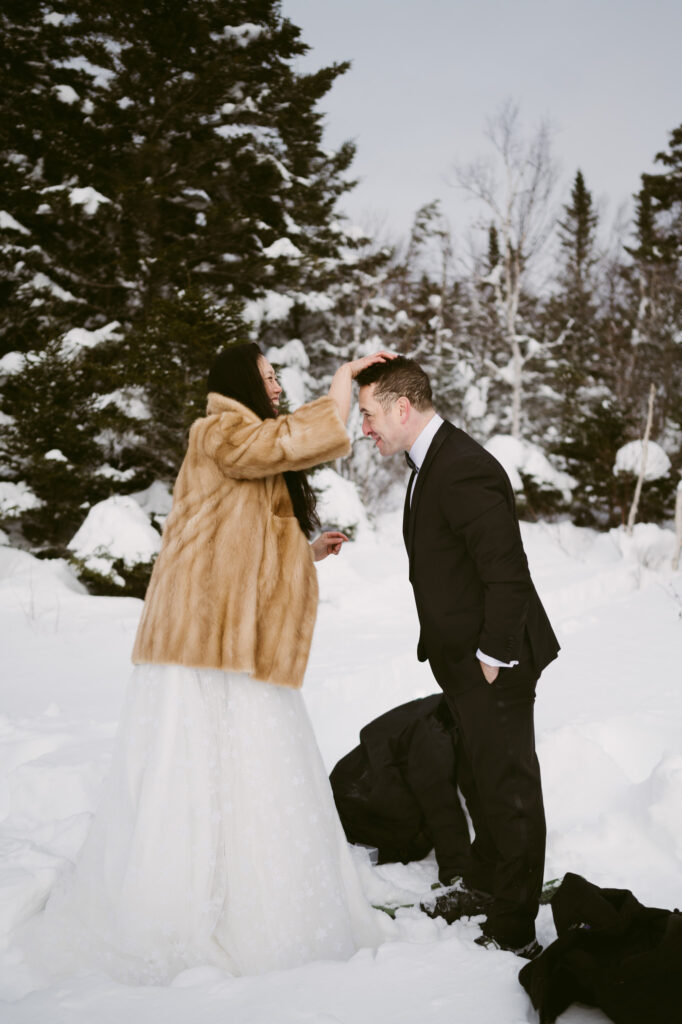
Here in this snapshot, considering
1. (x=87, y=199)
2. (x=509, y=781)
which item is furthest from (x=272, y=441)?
(x=87, y=199)

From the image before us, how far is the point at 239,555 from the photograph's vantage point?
2338 millimetres

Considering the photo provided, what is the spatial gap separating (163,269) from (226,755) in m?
10.3

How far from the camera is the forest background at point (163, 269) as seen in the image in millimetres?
9719

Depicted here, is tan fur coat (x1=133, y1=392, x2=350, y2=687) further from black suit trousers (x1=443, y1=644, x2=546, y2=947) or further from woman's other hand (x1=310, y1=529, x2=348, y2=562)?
black suit trousers (x1=443, y1=644, x2=546, y2=947)

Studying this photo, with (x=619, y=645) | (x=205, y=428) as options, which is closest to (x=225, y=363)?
(x=205, y=428)

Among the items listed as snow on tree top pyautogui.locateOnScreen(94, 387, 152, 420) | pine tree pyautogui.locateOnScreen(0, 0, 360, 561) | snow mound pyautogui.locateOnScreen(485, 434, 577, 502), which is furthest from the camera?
snow mound pyautogui.locateOnScreen(485, 434, 577, 502)

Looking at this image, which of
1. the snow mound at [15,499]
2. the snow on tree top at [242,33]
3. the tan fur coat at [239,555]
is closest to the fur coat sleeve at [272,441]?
the tan fur coat at [239,555]

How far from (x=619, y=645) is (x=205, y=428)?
515cm

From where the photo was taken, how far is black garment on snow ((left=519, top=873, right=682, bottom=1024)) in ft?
5.83

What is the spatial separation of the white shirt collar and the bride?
0.36 meters

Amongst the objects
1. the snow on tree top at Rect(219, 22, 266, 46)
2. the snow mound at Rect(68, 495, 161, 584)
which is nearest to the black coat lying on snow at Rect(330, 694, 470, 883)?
the snow mound at Rect(68, 495, 161, 584)

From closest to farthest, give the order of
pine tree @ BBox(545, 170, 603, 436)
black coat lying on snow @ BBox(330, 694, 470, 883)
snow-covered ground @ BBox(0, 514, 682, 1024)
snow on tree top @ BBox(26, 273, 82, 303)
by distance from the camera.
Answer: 1. snow-covered ground @ BBox(0, 514, 682, 1024)
2. black coat lying on snow @ BBox(330, 694, 470, 883)
3. snow on tree top @ BBox(26, 273, 82, 303)
4. pine tree @ BBox(545, 170, 603, 436)

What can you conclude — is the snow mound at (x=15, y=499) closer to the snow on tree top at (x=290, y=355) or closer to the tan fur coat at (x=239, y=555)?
the snow on tree top at (x=290, y=355)

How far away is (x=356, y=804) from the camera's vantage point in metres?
3.24
